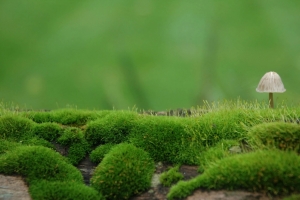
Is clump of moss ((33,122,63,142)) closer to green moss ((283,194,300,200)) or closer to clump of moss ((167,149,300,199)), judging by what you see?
clump of moss ((167,149,300,199))

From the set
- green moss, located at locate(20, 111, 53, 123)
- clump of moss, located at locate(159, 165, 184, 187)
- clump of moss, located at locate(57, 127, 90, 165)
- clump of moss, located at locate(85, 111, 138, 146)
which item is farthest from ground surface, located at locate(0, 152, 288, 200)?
green moss, located at locate(20, 111, 53, 123)

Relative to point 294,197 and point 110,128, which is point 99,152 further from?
point 294,197

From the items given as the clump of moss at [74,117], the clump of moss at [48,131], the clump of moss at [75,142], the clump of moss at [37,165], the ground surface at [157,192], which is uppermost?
the clump of moss at [74,117]

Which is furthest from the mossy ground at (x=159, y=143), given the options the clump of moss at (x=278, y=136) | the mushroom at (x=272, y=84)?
the mushroom at (x=272, y=84)

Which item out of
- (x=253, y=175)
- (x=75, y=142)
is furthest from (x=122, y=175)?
(x=253, y=175)

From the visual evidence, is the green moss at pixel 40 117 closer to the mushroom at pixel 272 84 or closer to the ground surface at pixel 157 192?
the ground surface at pixel 157 192

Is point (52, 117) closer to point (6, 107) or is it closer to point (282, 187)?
point (6, 107)

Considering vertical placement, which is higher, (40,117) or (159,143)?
(40,117)
